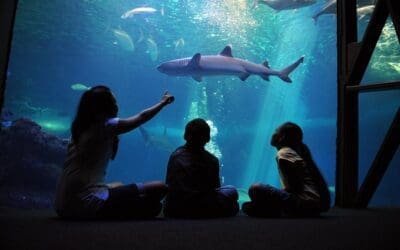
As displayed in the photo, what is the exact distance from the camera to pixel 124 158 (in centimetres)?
4319

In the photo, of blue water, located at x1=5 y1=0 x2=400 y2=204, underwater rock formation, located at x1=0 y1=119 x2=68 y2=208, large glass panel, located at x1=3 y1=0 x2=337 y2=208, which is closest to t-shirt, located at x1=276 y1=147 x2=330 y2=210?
underwater rock formation, located at x1=0 y1=119 x2=68 y2=208

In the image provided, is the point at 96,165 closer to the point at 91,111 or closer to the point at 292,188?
the point at 91,111

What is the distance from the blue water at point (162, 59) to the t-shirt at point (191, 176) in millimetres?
17498

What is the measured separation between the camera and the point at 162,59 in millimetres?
40031

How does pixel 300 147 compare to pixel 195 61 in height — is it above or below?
below

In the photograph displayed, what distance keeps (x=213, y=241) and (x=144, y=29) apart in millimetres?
33483

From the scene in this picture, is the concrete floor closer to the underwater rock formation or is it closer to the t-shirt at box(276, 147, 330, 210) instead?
the t-shirt at box(276, 147, 330, 210)

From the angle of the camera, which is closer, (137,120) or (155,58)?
(137,120)

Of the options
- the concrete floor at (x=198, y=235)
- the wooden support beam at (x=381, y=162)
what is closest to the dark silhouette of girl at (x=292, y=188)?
the concrete floor at (x=198, y=235)

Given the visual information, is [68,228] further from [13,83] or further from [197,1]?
[13,83]

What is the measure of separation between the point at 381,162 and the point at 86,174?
329 cm

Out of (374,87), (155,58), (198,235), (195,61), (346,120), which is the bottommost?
(198,235)

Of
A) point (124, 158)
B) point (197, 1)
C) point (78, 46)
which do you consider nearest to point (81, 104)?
point (197, 1)

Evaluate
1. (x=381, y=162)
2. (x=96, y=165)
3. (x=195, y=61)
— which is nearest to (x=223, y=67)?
(x=195, y=61)
